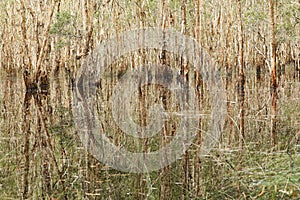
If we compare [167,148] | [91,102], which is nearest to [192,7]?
[91,102]

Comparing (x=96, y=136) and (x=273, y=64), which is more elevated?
(x=273, y=64)

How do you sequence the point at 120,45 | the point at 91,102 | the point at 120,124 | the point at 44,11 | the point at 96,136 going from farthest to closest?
the point at 120,45 → the point at 44,11 → the point at 91,102 → the point at 120,124 → the point at 96,136

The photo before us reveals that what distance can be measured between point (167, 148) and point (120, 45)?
74.4 feet

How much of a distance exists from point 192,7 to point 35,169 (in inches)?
787

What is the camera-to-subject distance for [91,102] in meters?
12.2

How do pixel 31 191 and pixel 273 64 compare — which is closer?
pixel 31 191

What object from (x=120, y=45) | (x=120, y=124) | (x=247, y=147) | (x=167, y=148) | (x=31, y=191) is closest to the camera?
(x=31, y=191)

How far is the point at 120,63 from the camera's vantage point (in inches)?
1125

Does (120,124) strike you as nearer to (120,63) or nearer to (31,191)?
(31,191)

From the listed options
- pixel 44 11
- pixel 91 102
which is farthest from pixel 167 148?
pixel 44 11

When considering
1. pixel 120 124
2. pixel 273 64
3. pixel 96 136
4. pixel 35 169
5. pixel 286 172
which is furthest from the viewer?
pixel 273 64

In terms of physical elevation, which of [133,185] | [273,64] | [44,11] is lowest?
[133,185]

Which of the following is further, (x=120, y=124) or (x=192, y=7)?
(x=192, y=7)

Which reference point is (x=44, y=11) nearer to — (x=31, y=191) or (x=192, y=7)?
(x=192, y=7)
